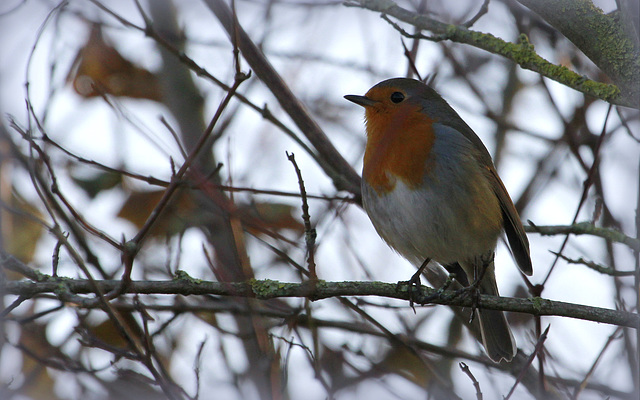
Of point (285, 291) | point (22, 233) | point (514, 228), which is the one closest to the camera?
point (285, 291)

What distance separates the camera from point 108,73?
5359 millimetres

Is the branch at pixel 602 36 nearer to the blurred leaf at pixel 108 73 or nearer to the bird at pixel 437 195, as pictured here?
the bird at pixel 437 195

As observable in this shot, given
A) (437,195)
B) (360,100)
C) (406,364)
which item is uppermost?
(360,100)

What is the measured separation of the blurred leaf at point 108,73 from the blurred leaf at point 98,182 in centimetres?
77

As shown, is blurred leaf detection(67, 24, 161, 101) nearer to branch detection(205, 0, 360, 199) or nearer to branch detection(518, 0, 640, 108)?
branch detection(205, 0, 360, 199)

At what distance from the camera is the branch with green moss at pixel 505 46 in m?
3.06

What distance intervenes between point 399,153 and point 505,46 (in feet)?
3.46

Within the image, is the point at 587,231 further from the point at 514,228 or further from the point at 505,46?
the point at 505,46

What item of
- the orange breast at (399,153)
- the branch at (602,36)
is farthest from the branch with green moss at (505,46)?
the orange breast at (399,153)

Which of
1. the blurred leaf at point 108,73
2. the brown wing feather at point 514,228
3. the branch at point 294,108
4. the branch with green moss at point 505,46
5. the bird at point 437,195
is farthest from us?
the blurred leaf at point 108,73

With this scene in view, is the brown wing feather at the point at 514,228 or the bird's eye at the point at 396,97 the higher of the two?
the bird's eye at the point at 396,97

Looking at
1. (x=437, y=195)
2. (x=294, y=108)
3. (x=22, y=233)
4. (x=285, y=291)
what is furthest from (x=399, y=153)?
(x=22, y=233)

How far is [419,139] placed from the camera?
13.8 ft

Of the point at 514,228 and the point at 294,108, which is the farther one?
the point at 514,228
